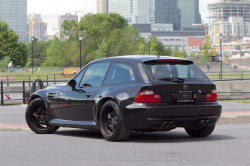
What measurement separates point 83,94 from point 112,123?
0.98m

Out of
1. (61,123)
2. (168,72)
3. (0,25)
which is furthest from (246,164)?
(0,25)

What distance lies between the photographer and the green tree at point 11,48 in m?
106

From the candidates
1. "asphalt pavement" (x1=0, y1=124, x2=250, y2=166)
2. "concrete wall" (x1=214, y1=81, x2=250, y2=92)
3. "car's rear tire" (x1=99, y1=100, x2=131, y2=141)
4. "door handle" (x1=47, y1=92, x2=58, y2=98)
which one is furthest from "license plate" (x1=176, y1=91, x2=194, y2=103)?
"concrete wall" (x1=214, y1=81, x2=250, y2=92)

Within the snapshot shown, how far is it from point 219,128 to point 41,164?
5489 mm

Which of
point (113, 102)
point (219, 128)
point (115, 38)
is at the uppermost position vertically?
point (115, 38)

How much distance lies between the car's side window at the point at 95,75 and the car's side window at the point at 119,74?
6.8 inches

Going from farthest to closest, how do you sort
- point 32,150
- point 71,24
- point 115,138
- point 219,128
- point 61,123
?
point 71,24, point 219,128, point 61,123, point 115,138, point 32,150

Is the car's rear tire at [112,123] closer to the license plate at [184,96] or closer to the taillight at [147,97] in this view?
the taillight at [147,97]

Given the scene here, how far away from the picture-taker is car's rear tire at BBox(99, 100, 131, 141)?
8219mm

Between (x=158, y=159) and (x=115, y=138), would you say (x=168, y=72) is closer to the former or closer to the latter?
(x=115, y=138)

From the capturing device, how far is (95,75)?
9281 millimetres

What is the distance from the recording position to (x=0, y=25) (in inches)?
4264

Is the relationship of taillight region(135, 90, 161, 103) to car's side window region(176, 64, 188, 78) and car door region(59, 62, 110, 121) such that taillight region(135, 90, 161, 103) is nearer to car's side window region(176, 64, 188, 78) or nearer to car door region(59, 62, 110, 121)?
car's side window region(176, 64, 188, 78)

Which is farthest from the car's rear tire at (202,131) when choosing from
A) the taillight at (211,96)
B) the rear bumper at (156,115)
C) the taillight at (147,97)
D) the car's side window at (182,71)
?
the taillight at (147,97)
